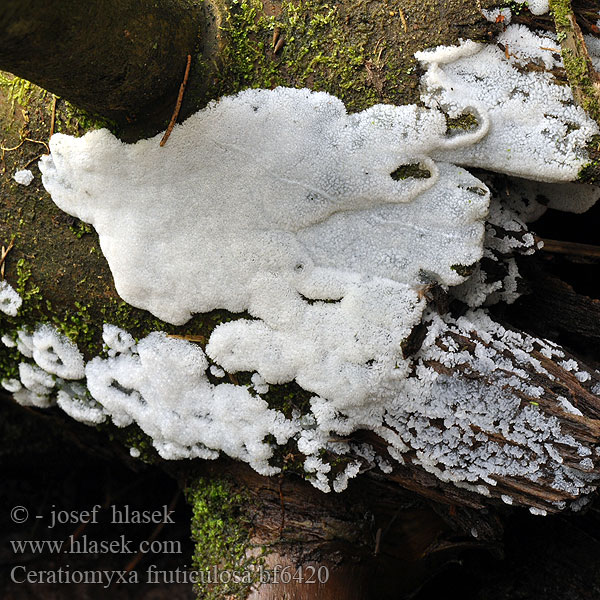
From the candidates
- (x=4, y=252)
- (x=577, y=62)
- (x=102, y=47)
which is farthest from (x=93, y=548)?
(x=577, y=62)

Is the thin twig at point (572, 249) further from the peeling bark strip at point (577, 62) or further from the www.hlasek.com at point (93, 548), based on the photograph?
the www.hlasek.com at point (93, 548)

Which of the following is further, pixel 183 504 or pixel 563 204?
pixel 183 504

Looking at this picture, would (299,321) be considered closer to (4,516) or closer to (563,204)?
(563,204)

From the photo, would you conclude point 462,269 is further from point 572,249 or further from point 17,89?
point 17,89

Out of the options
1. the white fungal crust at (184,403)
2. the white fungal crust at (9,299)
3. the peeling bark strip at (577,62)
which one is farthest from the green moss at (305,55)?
the white fungal crust at (9,299)

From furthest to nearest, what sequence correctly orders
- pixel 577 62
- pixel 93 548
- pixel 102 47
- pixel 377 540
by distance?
pixel 93 548
pixel 377 540
pixel 577 62
pixel 102 47

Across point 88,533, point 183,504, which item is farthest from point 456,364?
point 88,533
